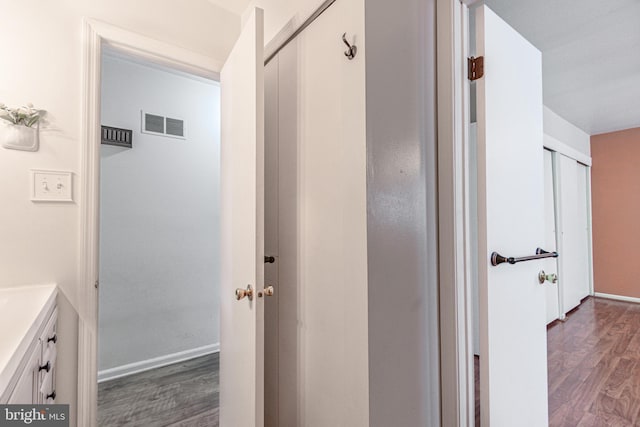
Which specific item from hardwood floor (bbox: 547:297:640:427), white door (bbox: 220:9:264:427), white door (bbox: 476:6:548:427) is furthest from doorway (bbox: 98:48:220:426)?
hardwood floor (bbox: 547:297:640:427)

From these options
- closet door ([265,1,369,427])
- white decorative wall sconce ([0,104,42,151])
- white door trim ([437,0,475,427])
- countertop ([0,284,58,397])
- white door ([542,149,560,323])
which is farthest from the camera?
white door ([542,149,560,323])

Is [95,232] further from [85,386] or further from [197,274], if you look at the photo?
[197,274]

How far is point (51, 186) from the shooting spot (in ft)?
4.28

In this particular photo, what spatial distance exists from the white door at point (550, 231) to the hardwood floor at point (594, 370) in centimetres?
21

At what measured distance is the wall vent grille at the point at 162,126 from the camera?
2.43 m

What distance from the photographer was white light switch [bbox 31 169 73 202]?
1278 millimetres

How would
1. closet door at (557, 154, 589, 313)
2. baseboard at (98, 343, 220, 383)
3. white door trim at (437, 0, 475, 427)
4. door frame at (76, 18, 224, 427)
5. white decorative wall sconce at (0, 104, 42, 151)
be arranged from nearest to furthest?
1. white door trim at (437, 0, 475, 427)
2. white decorative wall sconce at (0, 104, 42, 151)
3. door frame at (76, 18, 224, 427)
4. baseboard at (98, 343, 220, 383)
5. closet door at (557, 154, 589, 313)

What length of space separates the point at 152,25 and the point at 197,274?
6.32 feet

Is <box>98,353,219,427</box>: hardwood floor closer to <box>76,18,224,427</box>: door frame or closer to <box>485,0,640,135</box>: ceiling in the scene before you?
<box>76,18,224,427</box>: door frame

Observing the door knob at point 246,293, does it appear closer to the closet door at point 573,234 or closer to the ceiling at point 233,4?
the ceiling at point 233,4

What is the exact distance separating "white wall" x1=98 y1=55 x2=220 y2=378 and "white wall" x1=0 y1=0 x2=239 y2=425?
3.42ft

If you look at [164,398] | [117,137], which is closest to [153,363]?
[164,398]

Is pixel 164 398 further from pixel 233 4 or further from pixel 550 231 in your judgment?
pixel 550 231

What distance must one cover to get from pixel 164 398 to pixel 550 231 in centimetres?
409
